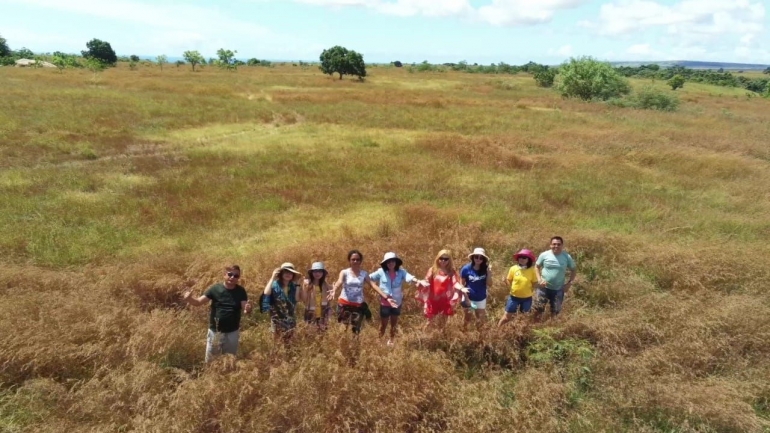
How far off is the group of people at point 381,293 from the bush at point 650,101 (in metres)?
40.3

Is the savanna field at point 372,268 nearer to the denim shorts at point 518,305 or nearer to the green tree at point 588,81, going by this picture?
the denim shorts at point 518,305

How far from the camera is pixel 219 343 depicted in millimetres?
6137

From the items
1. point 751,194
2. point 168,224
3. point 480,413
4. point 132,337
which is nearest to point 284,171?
point 168,224

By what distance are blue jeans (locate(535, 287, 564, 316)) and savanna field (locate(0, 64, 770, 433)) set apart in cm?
36

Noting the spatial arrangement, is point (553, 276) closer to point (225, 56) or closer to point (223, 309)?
point (223, 309)

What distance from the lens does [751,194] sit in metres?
15.6

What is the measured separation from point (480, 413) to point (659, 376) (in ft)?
A: 8.94

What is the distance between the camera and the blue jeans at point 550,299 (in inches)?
307

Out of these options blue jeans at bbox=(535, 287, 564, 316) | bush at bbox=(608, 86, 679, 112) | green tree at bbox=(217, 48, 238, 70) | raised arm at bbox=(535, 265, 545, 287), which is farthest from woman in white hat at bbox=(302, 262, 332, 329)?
green tree at bbox=(217, 48, 238, 70)

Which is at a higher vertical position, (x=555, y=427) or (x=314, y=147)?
(x=314, y=147)

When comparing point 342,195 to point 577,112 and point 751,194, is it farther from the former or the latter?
point 577,112

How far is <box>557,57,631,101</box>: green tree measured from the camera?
4566cm

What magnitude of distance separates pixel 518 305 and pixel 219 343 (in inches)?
182

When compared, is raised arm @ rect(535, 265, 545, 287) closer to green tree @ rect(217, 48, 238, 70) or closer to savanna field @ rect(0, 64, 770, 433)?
savanna field @ rect(0, 64, 770, 433)
